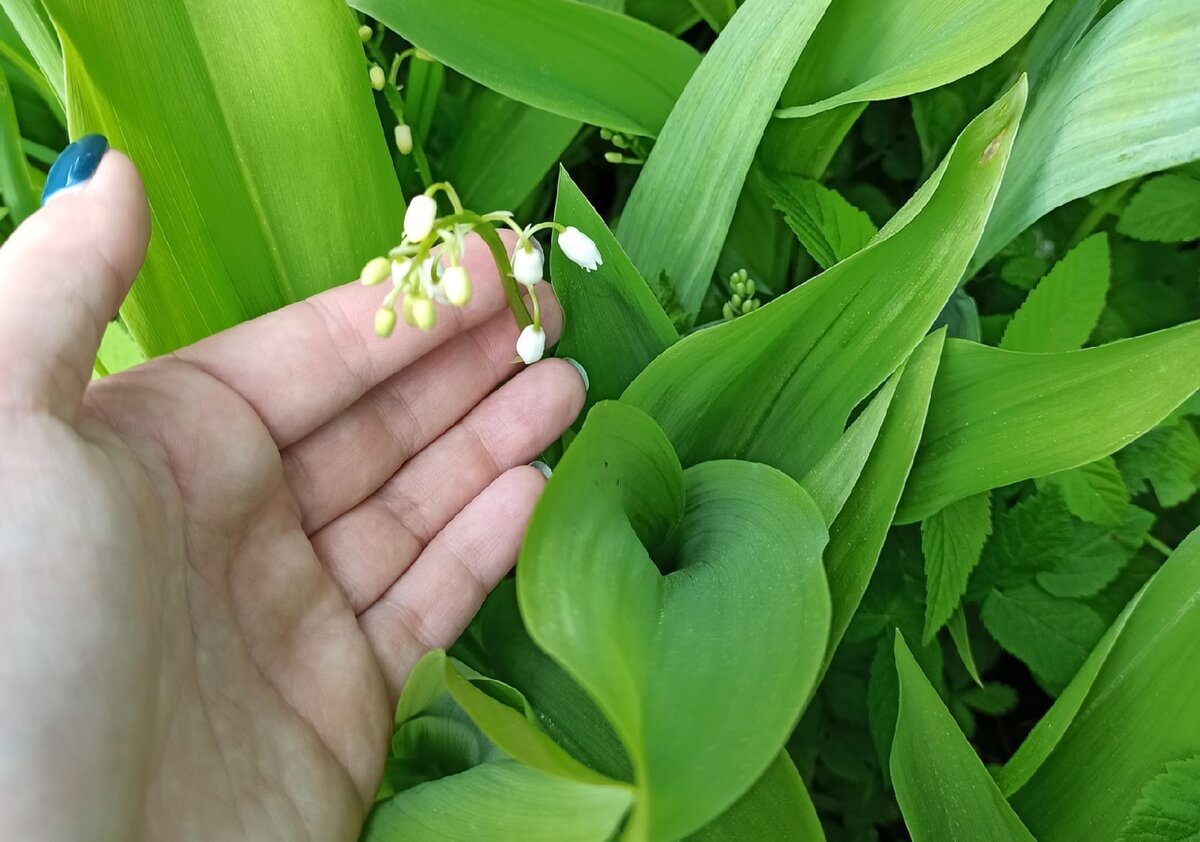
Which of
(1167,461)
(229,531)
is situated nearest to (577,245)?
(229,531)

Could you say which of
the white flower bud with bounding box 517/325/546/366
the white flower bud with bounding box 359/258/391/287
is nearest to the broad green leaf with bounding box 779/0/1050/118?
the white flower bud with bounding box 517/325/546/366

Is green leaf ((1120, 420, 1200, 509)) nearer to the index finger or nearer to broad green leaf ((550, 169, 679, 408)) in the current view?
broad green leaf ((550, 169, 679, 408))

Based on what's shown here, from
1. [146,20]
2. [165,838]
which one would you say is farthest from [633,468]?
[146,20]

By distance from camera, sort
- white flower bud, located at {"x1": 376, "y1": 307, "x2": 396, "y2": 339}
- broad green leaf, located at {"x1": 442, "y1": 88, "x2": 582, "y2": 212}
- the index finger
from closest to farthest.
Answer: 1. white flower bud, located at {"x1": 376, "y1": 307, "x2": 396, "y2": 339}
2. the index finger
3. broad green leaf, located at {"x1": 442, "y1": 88, "x2": 582, "y2": 212}

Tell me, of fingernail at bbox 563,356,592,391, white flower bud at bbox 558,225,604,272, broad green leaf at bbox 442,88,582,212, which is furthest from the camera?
broad green leaf at bbox 442,88,582,212

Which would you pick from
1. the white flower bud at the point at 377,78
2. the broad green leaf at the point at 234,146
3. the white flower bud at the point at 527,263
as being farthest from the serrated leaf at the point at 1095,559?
the white flower bud at the point at 377,78

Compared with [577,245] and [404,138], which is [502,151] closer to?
[404,138]
